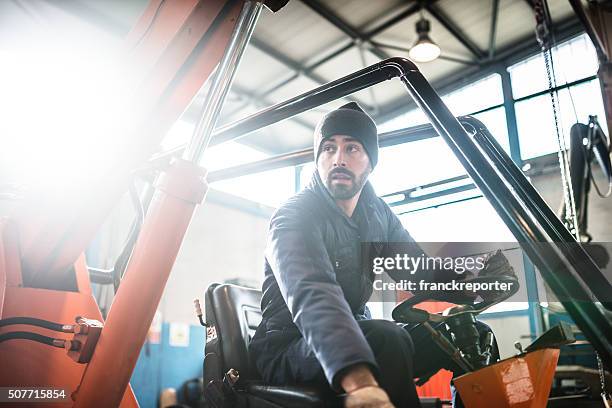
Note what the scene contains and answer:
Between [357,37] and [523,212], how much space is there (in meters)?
5.98

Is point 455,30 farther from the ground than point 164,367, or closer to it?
farther from the ground

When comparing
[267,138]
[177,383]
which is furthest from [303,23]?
[177,383]

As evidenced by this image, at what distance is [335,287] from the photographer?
1.19 metres

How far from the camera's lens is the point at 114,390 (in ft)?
3.63

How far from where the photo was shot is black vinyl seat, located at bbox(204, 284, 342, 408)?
1.33m

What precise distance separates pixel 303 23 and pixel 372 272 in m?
5.35

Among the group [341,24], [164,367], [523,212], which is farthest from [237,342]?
[341,24]

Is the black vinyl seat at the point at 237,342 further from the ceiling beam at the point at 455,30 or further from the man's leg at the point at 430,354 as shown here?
the ceiling beam at the point at 455,30

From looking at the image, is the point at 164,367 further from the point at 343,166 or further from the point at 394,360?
the point at 394,360

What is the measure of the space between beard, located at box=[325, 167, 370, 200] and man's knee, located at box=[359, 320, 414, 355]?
1.54 feet

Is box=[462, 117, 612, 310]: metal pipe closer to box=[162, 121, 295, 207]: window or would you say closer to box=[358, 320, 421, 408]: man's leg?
box=[358, 320, 421, 408]: man's leg

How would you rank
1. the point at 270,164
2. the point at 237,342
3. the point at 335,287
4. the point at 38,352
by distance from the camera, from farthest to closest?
the point at 270,164 → the point at 237,342 → the point at 38,352 → the point at 335,287

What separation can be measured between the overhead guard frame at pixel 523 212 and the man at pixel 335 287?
10.0 inches

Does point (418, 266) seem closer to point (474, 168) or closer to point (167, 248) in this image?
point (474, 168)
